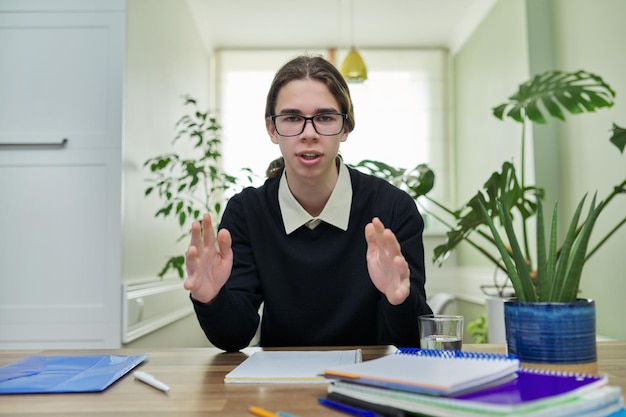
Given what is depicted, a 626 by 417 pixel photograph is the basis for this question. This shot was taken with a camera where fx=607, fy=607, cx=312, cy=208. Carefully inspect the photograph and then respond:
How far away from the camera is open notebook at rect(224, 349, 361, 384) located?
2.88ft

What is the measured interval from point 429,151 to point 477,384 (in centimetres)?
494

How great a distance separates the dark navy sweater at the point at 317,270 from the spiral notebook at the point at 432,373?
0.71 m

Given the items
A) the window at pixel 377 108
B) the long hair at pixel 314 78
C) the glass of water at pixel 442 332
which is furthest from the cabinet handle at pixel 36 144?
the window at pixel 377 108

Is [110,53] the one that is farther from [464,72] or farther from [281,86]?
[464,72]

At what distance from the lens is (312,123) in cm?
152

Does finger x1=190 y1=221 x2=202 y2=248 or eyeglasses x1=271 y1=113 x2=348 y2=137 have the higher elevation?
eyeglasses x1=271 y1=113 x2=348 y2=137

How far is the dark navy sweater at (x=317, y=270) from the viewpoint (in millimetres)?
1545

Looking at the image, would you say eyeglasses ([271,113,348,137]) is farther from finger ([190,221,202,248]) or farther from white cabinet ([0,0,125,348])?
white cabinet ([0,0,125,348])

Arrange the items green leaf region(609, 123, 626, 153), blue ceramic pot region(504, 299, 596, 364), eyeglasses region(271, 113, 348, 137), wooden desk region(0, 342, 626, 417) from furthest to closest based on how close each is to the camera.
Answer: green leaf region(609, 123, 626, 153) < eyeglasses region(271, 113, 348, 137) < blue ceramic pot region(504, 299, 596, 364) < wooden desk region(0, 342, 626, 417)

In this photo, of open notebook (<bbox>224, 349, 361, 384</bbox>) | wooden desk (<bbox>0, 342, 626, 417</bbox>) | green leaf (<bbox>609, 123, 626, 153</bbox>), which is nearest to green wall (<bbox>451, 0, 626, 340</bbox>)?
green leaf (<bbox>609, 123, 626, 153</bbox>)

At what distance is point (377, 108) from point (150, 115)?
271 centimetres

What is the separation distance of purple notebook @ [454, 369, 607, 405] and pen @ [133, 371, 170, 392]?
0.43 meters

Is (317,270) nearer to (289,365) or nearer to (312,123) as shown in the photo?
(312,123)

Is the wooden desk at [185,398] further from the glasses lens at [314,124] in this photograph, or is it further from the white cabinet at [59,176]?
the white cabinet at [59,176]
